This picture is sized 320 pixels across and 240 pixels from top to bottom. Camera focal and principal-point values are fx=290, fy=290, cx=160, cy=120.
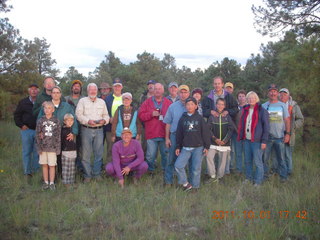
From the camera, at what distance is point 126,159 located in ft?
20.0

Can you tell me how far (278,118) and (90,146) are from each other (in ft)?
13.4

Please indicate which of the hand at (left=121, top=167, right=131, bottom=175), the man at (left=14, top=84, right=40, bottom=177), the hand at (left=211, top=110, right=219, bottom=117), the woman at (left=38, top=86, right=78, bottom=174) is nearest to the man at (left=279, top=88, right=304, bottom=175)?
the hand at (left=211, top=110, right=219, bottom=117)

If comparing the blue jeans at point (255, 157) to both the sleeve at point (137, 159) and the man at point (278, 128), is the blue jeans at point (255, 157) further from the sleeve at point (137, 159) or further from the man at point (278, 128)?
the sleeve at point (137, 159)

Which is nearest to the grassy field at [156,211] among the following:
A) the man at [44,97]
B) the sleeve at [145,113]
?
the sleeve at [145,113]

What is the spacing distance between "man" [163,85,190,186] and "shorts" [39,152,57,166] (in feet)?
7.56

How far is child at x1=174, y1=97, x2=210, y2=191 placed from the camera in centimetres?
570

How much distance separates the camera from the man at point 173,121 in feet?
19.9

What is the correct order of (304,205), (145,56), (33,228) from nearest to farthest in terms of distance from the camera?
(33,228), (304,205), (145,56)

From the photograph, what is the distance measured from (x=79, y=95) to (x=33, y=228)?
3540 mm

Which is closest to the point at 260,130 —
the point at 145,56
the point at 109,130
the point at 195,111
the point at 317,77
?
the point at 195,111

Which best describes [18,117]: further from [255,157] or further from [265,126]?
[265,126]

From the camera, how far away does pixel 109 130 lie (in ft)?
22.8

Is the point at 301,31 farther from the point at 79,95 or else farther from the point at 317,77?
the point at 79,95

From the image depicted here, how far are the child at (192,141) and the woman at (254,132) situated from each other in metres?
0.95
